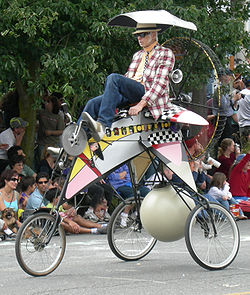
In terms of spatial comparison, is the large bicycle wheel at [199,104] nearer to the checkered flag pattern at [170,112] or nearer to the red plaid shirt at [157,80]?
the checkered flag pattern at [170,112]

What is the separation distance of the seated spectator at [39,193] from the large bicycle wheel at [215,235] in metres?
4.42

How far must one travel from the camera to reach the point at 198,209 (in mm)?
8961

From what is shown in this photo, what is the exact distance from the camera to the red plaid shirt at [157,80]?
28.7 ft

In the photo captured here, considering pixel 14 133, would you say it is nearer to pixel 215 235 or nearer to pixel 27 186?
pixel 27 186

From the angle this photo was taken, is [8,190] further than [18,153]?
No

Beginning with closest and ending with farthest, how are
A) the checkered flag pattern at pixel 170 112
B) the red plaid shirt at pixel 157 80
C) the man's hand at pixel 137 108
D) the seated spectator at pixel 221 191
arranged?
1. the man's hand at pixel 137 108
2. the red plaid shirt at pixel 157 80
3. the checkered flag pattern at pixel 170 112
4. the seated spectator at pixel 221 191

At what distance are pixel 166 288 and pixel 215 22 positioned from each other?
8189mm

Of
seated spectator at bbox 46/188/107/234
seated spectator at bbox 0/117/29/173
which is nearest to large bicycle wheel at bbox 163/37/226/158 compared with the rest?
seated spectator at bbox 46/188/107/234

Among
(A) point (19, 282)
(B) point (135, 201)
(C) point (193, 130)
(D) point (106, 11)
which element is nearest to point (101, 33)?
(D) point (106, 11)

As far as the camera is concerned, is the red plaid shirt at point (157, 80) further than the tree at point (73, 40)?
No

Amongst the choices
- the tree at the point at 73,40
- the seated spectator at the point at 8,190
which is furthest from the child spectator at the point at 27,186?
the tree at the point at 73,40

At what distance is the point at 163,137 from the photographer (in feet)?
29.7

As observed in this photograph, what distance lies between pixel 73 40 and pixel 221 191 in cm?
400

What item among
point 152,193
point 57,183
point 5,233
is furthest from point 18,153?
point 152,193
